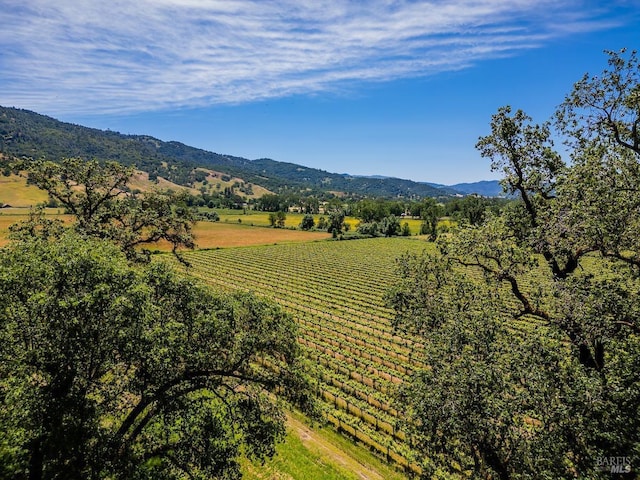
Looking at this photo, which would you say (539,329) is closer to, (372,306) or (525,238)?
(525,238)

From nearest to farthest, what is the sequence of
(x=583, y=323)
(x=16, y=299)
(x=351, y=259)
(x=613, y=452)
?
(x=613, y=452)
(x=583, y=323)
(x=16, y=299)
(x=351, y=259)

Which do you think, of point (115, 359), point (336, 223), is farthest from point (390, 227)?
point (115, 359)

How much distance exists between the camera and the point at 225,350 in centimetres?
1316

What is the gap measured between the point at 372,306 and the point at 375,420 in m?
26.7

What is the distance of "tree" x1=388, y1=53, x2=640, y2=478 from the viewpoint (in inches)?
397

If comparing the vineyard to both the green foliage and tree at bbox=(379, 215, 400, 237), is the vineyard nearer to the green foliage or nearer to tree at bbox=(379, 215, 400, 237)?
tree at bbox=(379, 215, 400, 237)

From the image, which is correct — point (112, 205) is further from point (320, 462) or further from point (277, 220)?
point (277, 220)

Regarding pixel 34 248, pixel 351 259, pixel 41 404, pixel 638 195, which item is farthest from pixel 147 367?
pixel 351 259

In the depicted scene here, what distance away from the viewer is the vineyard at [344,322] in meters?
24.7

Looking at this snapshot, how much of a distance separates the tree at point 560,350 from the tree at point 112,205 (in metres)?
18.2

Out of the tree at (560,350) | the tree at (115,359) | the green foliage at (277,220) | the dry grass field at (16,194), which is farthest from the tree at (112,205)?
the dry grass field at (16,194)

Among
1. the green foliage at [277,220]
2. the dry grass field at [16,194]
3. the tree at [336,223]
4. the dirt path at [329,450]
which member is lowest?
the dry grass field at [16,194]

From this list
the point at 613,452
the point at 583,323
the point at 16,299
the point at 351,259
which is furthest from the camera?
the point at 351,259

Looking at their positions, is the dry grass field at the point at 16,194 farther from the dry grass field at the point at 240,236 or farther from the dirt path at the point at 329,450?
the dirt path at the point at 329,450
